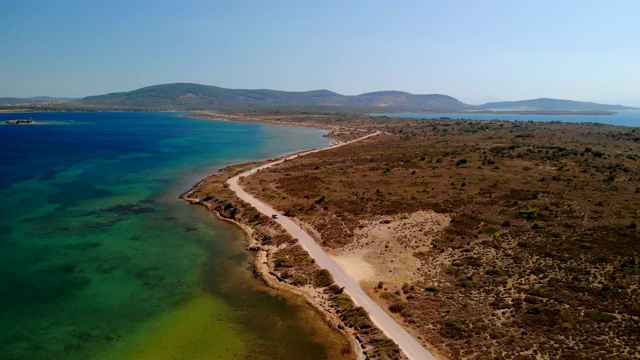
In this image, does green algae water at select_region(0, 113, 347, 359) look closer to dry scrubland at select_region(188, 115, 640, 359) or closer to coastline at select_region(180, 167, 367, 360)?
coastline at select_region(180, 167, 367, 360)

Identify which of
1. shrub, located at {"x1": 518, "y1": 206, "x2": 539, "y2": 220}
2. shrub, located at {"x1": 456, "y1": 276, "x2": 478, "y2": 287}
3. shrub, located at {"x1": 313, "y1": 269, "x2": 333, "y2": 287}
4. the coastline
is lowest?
the coastline

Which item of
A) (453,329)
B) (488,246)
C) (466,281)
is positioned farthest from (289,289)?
(488,246)

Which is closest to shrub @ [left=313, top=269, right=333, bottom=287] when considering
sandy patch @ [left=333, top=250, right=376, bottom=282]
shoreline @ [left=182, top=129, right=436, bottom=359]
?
shoreline @ [left=182, top=129, right=436, bottom=359]

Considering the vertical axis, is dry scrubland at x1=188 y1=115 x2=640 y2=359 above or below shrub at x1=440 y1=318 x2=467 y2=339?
above

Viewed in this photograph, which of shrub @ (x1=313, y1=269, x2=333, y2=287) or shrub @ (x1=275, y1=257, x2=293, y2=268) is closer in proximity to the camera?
shrub @ (x1=313, y1=269, x2=333, y2=287)

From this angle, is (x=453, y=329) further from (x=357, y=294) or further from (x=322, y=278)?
(x=322, y=278)

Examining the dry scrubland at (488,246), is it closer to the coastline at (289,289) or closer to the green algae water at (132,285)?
the coastline at (289,289)

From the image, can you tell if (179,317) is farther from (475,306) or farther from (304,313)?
(475,306)
